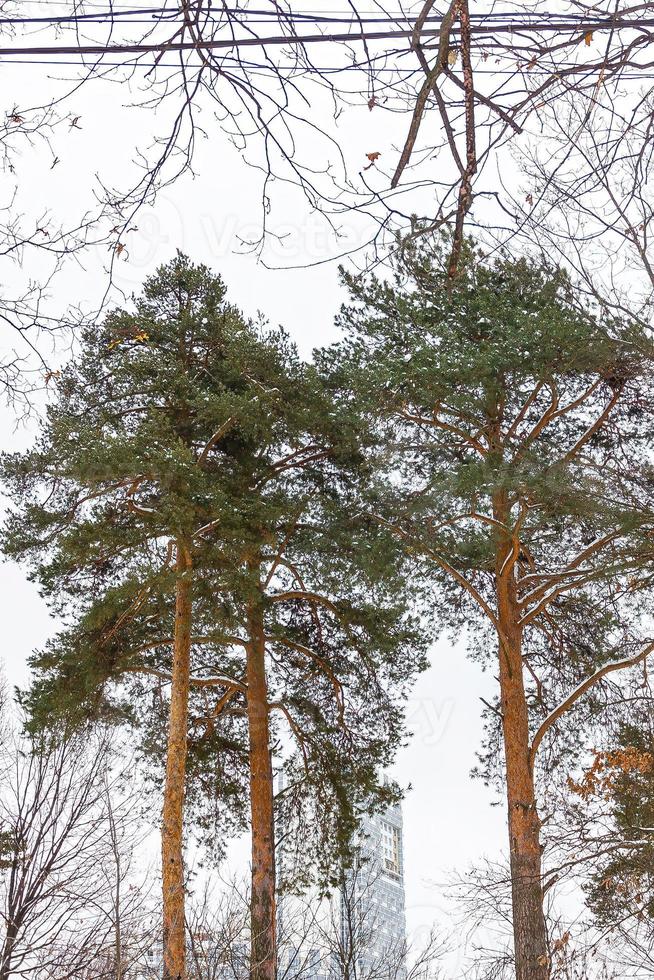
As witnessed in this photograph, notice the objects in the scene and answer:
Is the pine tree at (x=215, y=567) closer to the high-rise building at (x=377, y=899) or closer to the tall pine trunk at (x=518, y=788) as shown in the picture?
the high-rise building at (x=377, y=899)

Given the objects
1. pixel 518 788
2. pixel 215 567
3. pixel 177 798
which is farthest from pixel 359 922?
pixel 215 567

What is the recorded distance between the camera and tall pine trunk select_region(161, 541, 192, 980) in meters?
8.34

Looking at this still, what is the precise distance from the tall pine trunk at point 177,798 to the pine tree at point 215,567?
20 millimetres

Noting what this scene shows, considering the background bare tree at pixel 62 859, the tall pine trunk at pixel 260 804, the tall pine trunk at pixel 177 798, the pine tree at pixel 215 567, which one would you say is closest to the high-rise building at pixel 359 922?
the tall pine trunk at pixel 260 804

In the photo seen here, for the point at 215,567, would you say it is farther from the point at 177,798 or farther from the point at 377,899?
the point at 377,899

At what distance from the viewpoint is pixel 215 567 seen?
9.73 meters

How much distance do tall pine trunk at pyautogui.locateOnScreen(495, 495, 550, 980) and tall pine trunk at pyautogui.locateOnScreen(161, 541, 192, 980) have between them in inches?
113

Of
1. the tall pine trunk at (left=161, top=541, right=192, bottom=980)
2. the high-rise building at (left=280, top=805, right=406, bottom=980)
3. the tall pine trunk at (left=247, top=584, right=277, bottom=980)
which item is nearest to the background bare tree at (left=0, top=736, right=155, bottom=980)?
the tall pine trunk at (left=161, top=541, right=192, bottom=980)

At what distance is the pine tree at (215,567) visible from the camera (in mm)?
9305

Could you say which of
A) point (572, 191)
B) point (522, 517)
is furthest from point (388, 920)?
point (572, 191)

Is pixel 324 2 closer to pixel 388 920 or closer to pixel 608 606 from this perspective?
pixel 608 606

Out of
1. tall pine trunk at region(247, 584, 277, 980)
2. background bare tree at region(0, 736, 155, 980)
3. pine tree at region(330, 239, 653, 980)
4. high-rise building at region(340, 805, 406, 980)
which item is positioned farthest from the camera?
high-rise building at region(340, 805, 406, 980)

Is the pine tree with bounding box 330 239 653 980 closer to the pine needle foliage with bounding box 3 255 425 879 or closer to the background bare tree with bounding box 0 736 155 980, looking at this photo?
the pine needle foliage with bounding box 3 255 425 879

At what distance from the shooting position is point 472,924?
880 cm
